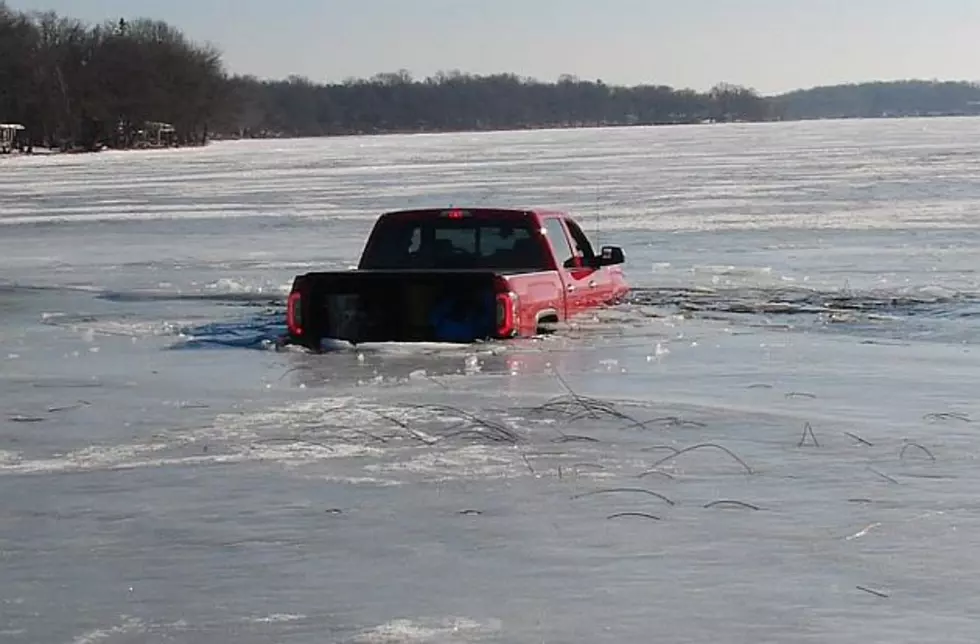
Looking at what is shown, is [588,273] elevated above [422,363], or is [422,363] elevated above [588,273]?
[588,273]

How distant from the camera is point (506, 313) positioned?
43.0ft

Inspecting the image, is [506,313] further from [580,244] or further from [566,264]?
[580,244]

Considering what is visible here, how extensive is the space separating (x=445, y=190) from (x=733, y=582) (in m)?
38.3

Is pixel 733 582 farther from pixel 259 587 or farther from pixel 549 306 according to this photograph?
pixel 549 306

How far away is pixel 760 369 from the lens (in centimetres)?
1238

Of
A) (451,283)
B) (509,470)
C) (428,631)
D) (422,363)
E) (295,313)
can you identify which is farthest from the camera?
(295,313)

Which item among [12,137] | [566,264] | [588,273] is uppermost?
[566,264]

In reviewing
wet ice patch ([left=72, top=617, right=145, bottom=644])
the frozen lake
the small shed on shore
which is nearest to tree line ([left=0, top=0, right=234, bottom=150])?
the small shed on shore

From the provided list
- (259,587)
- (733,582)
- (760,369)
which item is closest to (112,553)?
(259,587)

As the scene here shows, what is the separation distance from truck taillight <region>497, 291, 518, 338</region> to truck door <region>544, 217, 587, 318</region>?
1.30 metres

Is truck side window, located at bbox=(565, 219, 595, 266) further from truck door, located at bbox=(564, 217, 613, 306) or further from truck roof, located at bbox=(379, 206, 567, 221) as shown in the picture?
truck roof, located at bbox=(379, 206, 567, 221)

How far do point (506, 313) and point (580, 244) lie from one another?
2.69 metres

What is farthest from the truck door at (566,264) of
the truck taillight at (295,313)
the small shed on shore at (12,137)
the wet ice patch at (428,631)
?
the small shed on shore at (12,137)

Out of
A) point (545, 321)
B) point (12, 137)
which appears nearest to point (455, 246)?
point (545, 321)
